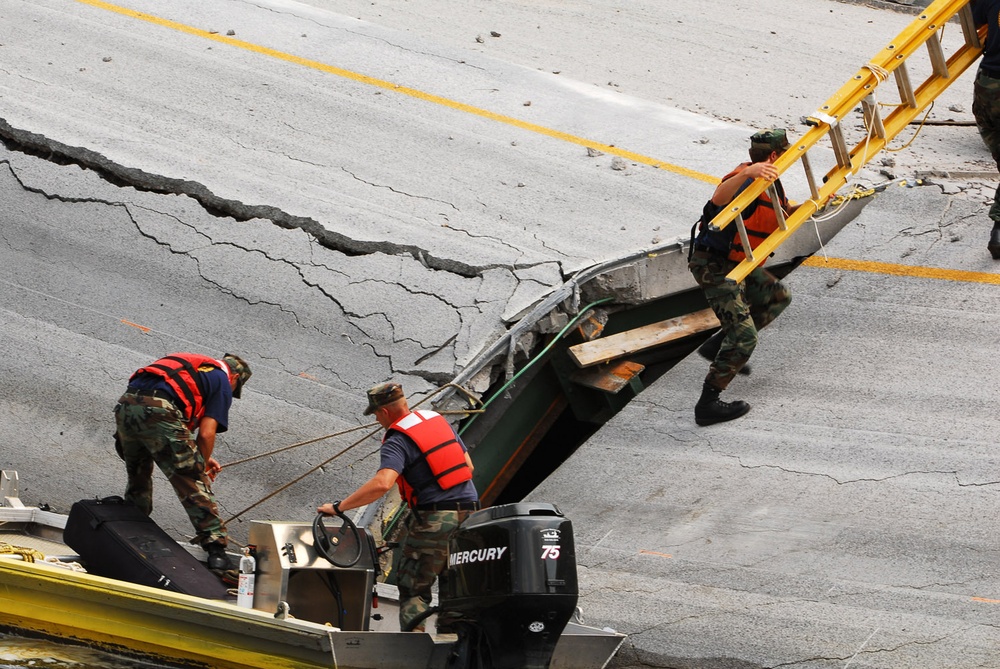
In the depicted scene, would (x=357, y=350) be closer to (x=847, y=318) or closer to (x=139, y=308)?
(x=139, y=308)

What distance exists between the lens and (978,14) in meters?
7.76

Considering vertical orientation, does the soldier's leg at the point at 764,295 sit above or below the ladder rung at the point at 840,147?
below

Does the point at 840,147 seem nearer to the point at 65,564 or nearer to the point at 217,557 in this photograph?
the point at 217,557

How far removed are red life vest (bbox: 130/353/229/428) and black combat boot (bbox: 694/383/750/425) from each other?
10.5 feet

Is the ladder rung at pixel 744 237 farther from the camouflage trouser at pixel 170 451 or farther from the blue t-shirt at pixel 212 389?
the camouflage trouser at pixel 170 451

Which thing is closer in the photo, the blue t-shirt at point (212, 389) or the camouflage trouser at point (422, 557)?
the camouflage trouser at point (422, 557)

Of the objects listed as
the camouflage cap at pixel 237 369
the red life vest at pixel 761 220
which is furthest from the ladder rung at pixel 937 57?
the camouflage cap at pixel 237 369

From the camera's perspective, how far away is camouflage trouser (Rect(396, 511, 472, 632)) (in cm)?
577

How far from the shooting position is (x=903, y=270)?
859cm

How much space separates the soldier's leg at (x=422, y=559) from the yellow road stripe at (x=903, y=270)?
4343 mm

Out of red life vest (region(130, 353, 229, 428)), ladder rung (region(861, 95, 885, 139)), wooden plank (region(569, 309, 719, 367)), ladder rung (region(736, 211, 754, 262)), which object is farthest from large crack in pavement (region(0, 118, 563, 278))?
red life vest (region(130, 353, 229, 428))

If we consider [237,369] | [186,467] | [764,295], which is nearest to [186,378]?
[237,369]

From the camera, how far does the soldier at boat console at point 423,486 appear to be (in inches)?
224

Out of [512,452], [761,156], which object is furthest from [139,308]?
[761,156]
